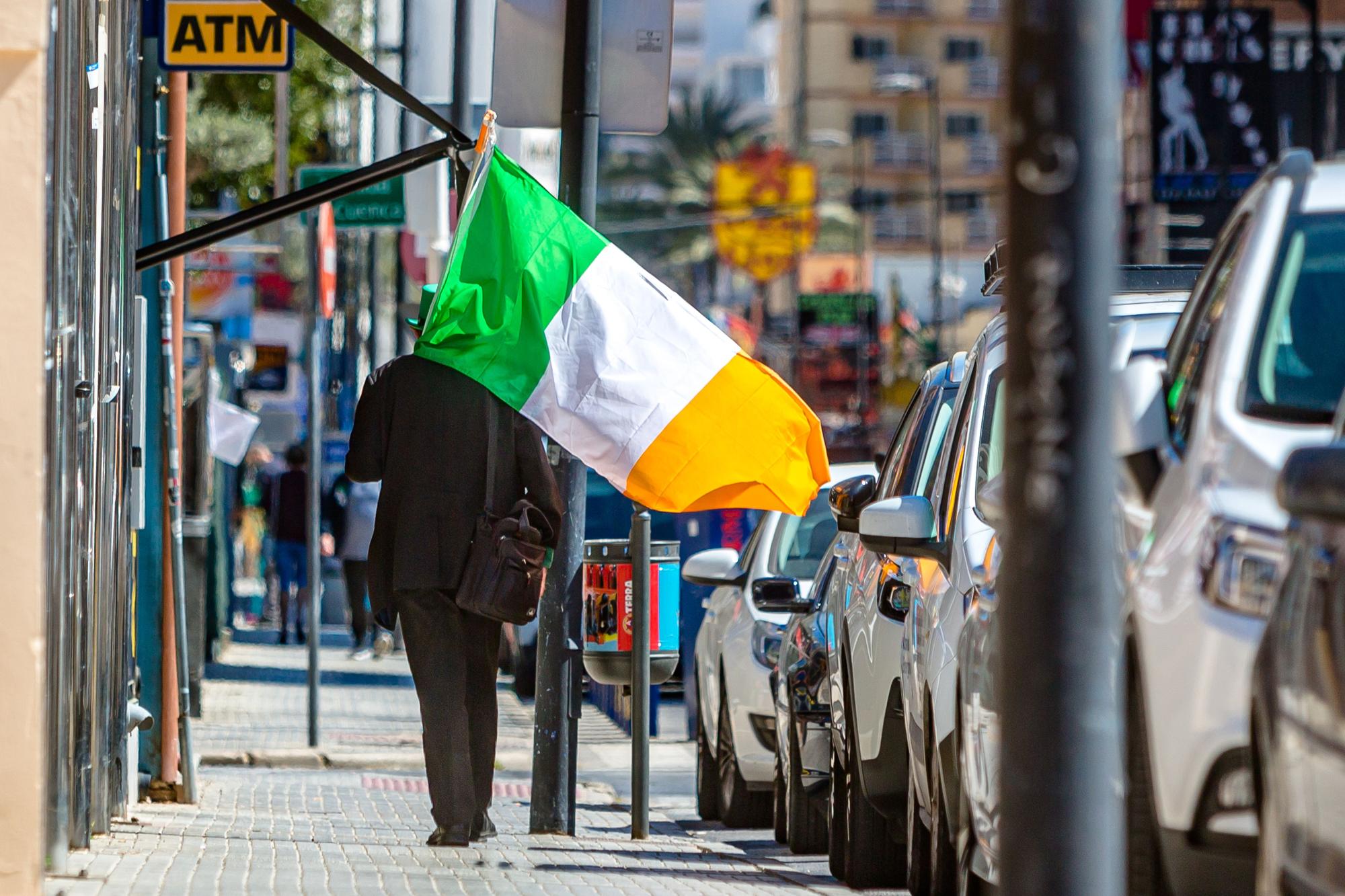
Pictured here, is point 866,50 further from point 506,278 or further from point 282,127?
point 506,278

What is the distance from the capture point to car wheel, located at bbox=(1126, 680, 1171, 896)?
455cm

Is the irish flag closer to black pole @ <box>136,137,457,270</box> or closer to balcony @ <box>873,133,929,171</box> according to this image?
black pole @ <box>136,137,457,270</box>

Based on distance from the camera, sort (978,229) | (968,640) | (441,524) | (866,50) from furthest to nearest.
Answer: (978,229) < (866,50) < (441,524) < (968,640)

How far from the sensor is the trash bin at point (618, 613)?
32.4ft

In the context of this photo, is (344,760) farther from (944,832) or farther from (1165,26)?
(1165,26)

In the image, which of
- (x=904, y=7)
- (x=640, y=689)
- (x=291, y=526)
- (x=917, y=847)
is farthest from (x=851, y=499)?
(x=904, y=7)

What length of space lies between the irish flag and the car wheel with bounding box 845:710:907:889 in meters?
1.21

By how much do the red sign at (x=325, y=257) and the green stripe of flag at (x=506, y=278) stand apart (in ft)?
17.5

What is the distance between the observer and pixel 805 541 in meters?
13.1

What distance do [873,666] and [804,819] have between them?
2291mm

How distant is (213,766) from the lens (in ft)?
44.8

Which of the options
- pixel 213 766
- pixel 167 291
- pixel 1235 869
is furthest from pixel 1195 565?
pixel 213 766

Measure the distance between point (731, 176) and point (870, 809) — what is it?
67.7m

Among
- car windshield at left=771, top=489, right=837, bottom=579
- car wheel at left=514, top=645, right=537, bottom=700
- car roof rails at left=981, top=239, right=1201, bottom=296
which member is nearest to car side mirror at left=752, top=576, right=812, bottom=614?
car windshield at left=771, top=489, right=837, bottom=579
